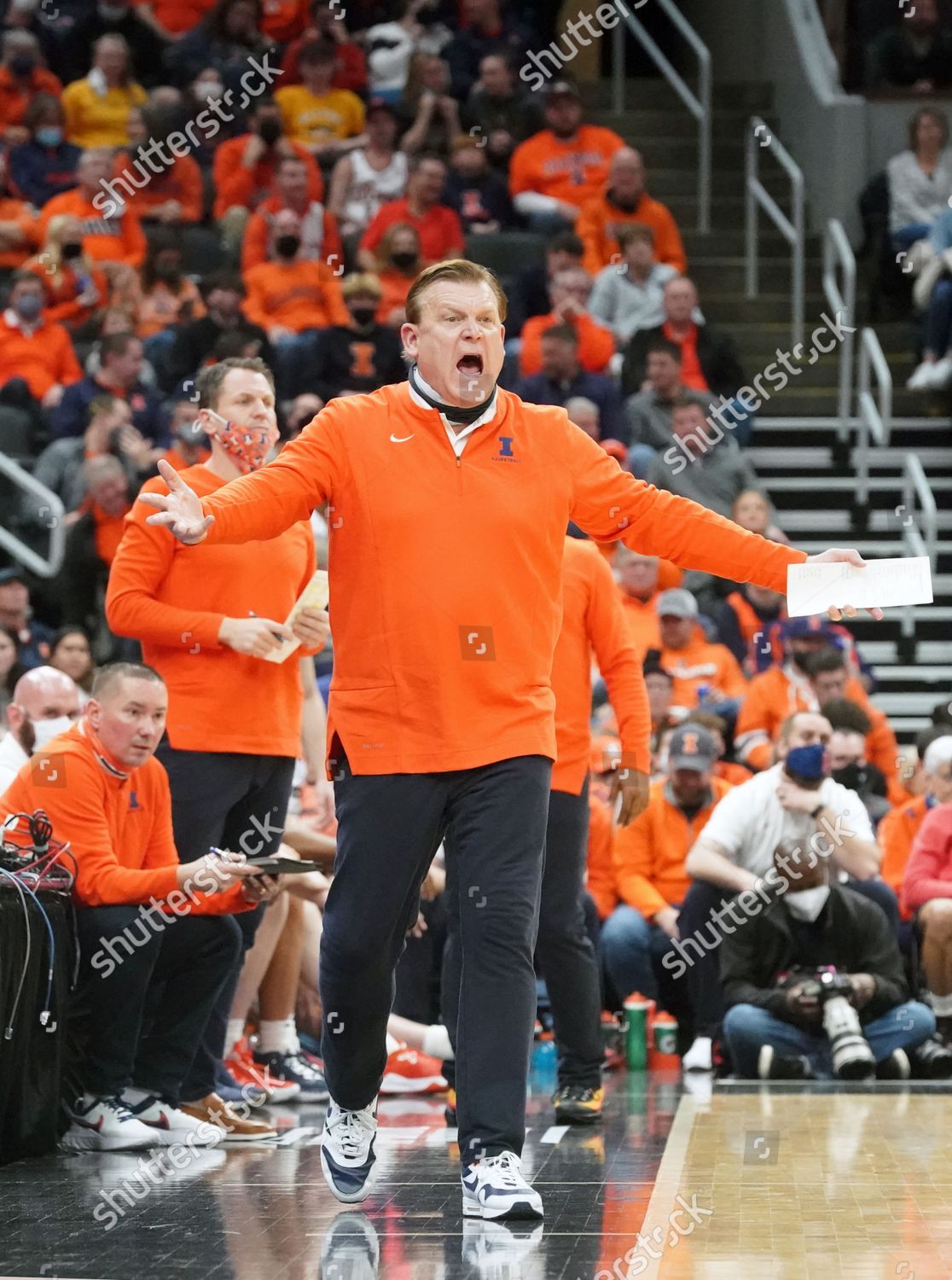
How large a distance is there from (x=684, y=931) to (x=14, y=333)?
636cm

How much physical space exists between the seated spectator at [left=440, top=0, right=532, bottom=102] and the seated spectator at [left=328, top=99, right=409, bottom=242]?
48.3 inches

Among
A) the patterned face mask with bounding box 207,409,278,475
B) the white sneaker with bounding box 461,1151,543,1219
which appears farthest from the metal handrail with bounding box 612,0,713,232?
the white sneaker with bounding box 461,1151,543,1219

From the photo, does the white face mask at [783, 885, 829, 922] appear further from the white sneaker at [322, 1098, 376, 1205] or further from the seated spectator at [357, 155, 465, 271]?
the seated spectator at [357, 155, 465, 271]

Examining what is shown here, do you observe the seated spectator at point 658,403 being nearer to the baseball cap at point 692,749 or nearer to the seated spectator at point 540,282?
the seated spectator at point 540,282

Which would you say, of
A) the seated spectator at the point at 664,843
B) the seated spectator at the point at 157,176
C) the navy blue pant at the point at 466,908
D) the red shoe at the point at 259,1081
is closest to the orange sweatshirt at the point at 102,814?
the red shoe at the point at 259,1081

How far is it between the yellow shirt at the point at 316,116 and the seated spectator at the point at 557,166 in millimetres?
1273

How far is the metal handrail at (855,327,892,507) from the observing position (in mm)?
13172

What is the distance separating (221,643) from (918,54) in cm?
1067

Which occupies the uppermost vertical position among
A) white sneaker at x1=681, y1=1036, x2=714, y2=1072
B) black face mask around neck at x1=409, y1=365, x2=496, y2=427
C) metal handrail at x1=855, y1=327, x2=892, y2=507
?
metal handrail at x1=855, y1=327, x2=892, y2=507

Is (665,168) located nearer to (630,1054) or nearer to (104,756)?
(630,1054)

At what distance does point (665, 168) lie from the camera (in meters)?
15.8

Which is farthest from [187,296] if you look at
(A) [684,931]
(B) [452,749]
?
(B) [452,749]

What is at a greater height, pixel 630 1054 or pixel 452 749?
pixel 452 749

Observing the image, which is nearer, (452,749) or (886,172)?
(452,749)
